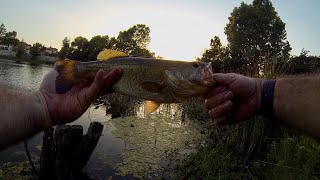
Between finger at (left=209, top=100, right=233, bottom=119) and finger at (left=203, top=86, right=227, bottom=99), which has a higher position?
finger at (left=203, top=86, right=227, bottom=99)

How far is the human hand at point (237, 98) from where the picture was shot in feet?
11.7

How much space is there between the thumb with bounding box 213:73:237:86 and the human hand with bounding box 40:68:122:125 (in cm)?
110

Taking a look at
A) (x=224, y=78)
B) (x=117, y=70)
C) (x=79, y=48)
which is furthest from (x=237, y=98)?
(x=79, y=48)

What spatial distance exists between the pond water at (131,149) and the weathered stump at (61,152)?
54 cm

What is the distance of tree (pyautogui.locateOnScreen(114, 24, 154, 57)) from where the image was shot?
260 ft

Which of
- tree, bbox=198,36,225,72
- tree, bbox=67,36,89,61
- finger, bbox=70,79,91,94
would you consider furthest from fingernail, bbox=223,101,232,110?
tree, bbox=67,36,89,61

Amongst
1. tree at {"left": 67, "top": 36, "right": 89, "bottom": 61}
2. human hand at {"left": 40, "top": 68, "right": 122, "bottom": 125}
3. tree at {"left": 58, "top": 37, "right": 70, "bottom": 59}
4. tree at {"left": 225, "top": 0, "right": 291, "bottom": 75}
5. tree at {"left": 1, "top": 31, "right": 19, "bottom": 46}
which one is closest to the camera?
human hand at {"left": 40, "top": 68, "right": 122, "bottom": 125}

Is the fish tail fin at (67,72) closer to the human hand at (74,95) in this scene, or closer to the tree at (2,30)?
the human hand at (74,95)

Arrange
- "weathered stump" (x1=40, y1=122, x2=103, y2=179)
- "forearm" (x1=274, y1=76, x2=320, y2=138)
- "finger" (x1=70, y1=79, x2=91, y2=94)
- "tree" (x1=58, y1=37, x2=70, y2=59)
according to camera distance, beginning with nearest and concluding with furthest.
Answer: "forearm" (x1=274, y1=76, x2=320, y2=138), "finger" (x1=70, y1=79, x2=91, y2=94), "weathered stump" (x1=40, y1=122, x2=103, y2=179), "tree" (x1=58, y1=37, x2=70, y2=59)

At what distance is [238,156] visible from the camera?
8273 millimetres

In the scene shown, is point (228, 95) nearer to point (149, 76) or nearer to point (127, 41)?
point (149, 76)

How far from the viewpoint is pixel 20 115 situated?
8.46ft

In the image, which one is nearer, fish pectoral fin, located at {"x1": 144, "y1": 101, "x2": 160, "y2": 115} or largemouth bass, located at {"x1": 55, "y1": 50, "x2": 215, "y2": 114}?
largemouth bass, located at {"x1": 55, "y1": 50, "x2": 215, "y2": 114}

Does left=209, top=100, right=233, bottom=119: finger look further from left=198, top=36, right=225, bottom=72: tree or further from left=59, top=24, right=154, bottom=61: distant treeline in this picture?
left=59, top=24, right=154, bottom=61: distant treeline
